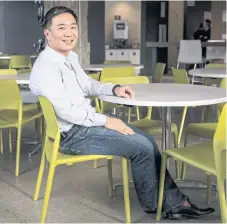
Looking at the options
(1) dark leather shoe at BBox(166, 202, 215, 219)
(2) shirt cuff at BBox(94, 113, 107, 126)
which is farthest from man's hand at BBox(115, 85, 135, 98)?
(1) dark leather shoe at BBox(166, 202, 215, 219)

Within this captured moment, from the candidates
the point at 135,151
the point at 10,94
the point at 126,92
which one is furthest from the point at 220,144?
the point at 10,94

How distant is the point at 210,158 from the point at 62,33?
1.11 meters

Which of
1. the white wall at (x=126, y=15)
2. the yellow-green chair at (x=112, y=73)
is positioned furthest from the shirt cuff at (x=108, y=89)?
the white wall at (x=126, y=15)

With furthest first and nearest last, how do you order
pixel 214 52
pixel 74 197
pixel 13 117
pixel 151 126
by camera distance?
pixel 214 52 < pixel 13 117 < pixel 151 126 < pixel 74 197

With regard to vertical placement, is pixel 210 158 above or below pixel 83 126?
below

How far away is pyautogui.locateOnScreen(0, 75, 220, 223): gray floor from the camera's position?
2.72 metres

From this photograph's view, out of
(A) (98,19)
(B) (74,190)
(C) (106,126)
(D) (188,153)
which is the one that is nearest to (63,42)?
(C) (106,126)

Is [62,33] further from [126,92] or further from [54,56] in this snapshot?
[126,92]

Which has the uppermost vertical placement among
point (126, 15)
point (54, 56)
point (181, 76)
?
point (126, 15)

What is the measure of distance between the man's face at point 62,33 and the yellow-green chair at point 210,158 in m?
0.87

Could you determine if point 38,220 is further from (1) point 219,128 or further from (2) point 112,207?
(1) point 219,128

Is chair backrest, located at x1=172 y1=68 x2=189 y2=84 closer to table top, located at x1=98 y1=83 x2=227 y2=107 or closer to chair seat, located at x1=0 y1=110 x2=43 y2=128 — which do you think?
table top, located at x1=98 y1=83 x2=227 y2=107

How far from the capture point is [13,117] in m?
3.73

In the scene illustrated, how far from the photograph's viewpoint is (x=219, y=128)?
6.75 feet
